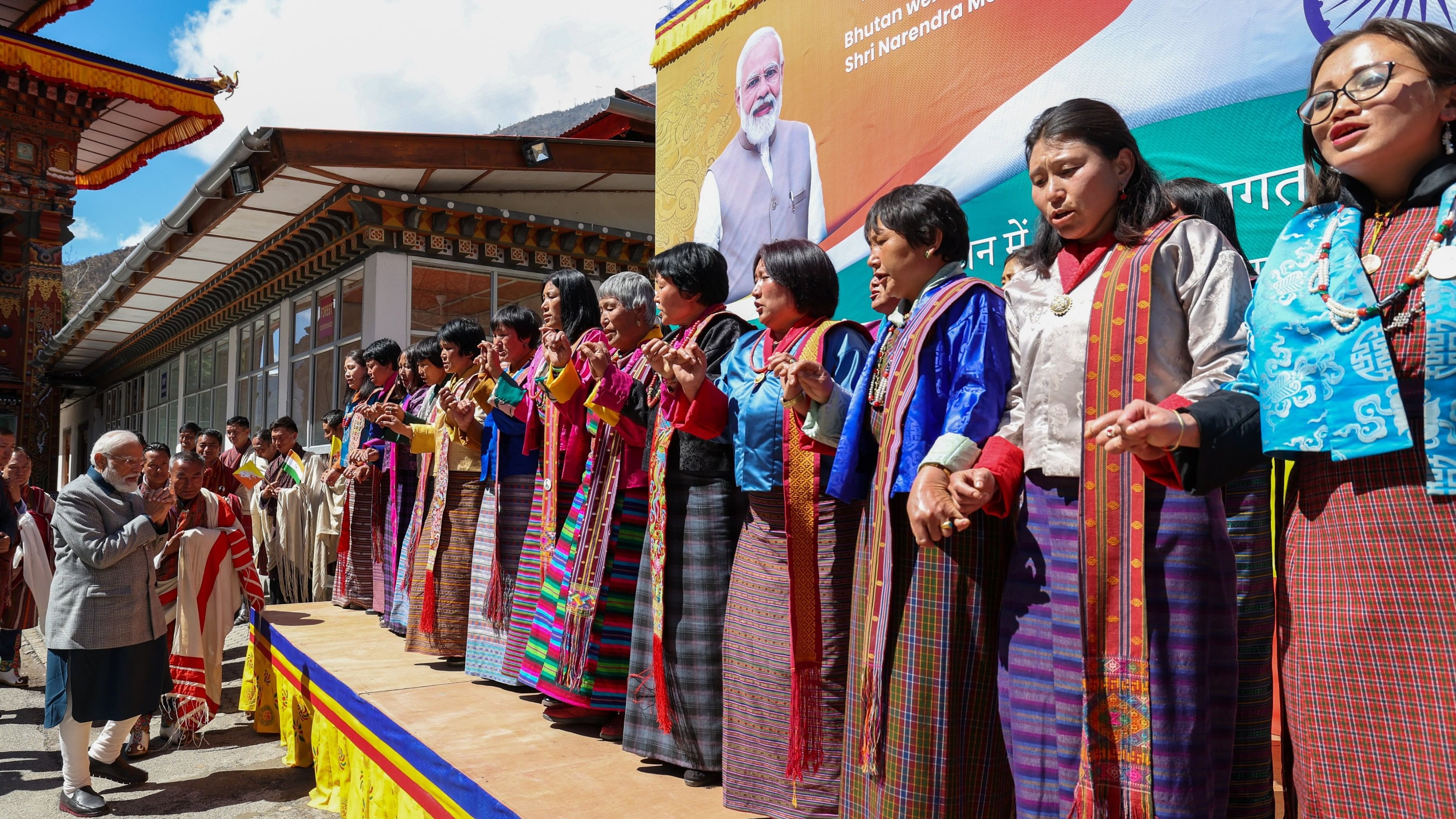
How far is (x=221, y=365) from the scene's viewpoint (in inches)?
535

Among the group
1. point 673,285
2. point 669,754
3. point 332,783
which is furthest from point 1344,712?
point 332,783

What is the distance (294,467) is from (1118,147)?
7530 mm

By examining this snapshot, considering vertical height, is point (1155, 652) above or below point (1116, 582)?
below

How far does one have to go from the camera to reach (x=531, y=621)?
3.48 metres

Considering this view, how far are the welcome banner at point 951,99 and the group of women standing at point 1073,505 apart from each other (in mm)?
873

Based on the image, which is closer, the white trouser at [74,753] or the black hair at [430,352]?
the white trouser at [74,753]

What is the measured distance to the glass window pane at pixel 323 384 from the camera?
9.98 metres

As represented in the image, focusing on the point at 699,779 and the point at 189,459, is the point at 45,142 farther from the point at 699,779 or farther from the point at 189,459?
the point at 699,779

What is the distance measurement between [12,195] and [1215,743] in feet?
51.4

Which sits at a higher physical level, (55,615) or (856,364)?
(856,364)

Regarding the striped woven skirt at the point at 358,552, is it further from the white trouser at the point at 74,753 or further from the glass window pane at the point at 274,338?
the glass window pane at the point at 274,338

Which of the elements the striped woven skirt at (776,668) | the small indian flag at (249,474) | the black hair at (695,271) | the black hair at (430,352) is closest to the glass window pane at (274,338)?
the small indian flag at (249,474)

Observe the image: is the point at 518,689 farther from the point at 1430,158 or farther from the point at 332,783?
the point at 1430,158

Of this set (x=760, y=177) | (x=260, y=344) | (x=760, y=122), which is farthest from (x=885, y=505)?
(x=260, y=344)
